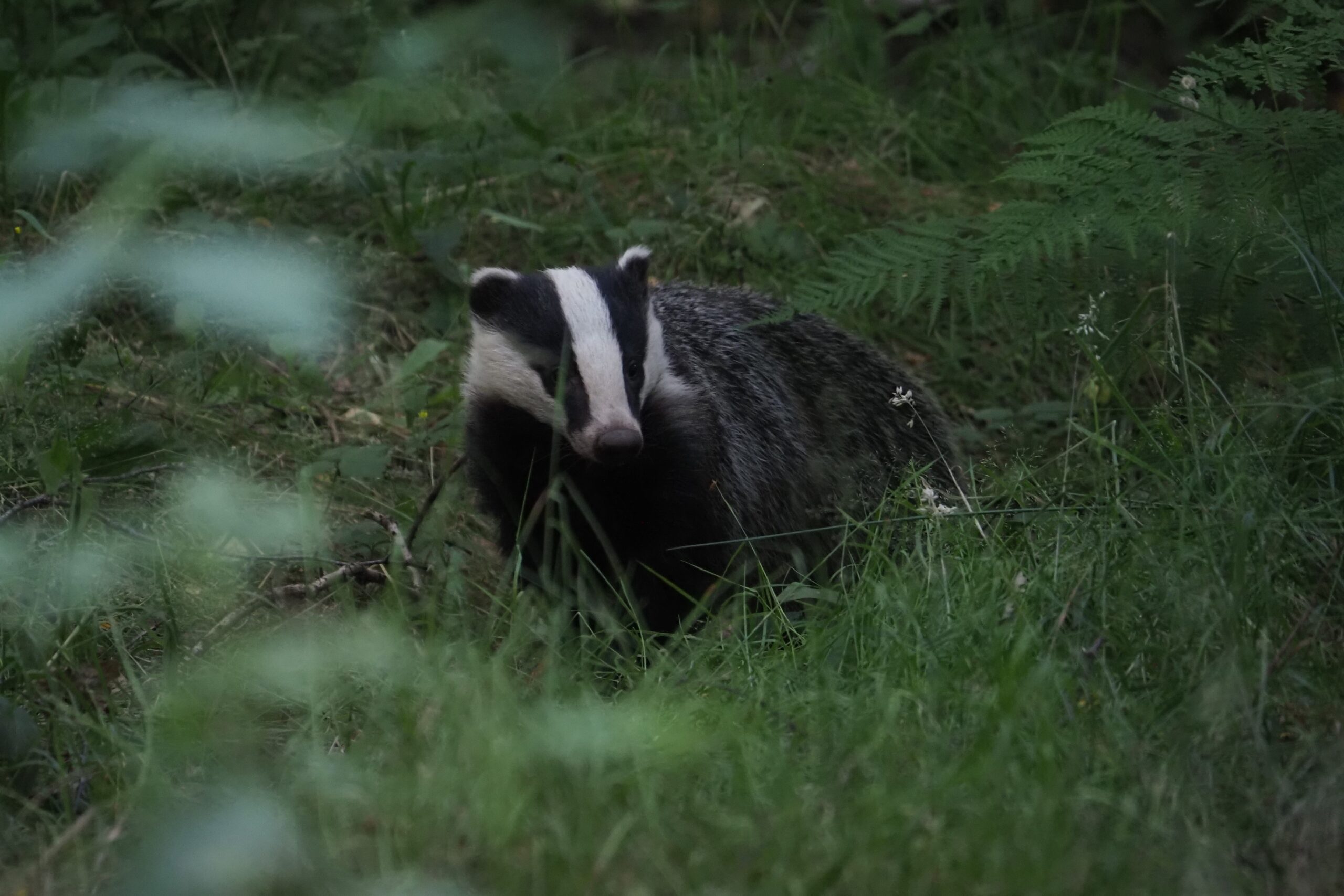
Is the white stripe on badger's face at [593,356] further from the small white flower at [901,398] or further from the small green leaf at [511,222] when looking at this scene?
the small green leaf at [511,222]

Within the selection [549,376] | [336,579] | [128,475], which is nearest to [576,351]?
[549,376]

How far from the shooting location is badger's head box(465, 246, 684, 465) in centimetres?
349

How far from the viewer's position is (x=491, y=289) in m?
3.87

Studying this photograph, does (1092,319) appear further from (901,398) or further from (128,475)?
(128,475)

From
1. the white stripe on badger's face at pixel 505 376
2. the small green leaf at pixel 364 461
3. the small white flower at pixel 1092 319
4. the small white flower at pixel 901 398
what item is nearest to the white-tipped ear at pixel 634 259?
the white stripe on badger's face at pixel 505 376

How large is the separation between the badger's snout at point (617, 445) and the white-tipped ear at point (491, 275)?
25.1 inches

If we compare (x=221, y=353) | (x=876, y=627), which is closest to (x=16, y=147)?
(x=221, y=353)

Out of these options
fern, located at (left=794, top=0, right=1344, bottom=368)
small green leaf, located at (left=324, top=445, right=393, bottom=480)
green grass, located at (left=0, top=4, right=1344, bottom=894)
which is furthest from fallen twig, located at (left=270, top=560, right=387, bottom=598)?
fern, located at (left=794, top=0, right=1344, bottom=368)

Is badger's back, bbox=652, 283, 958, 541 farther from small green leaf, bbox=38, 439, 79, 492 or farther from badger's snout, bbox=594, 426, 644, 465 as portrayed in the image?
small green leaf, bbox=38, 439, 79, 492

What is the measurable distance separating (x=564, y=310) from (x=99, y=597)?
50.9 inches

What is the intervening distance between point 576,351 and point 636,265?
19.0 inches

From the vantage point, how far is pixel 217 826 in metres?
2.10

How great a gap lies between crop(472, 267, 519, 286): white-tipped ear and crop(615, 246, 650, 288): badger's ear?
0.30 meters

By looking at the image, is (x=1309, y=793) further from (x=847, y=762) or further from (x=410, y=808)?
(x=410, y=808)
